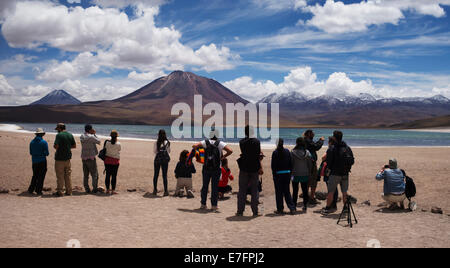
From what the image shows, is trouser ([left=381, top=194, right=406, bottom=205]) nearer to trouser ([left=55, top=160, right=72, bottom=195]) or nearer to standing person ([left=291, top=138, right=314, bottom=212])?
standing person ([left=291, top=138, right=314, bottom=212])

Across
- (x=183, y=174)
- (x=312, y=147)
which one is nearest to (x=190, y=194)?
(x=183, y=174)

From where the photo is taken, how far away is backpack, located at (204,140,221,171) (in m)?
7.13

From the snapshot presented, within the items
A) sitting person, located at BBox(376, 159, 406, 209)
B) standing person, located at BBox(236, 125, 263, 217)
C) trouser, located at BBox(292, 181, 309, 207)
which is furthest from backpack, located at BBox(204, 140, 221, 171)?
sitting person, located at BBox(376, 159, 406, 209)

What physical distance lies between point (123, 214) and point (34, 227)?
1.67 meters

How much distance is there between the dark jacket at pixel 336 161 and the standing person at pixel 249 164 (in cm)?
156

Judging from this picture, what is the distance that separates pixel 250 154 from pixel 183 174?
281 centimetres

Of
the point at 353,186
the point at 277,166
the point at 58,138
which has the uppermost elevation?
the point at 58,138

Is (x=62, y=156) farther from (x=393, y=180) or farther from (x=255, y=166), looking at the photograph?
(x=393, y=180)

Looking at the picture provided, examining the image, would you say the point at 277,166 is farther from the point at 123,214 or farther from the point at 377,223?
the point at 123,214

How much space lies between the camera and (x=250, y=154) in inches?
269

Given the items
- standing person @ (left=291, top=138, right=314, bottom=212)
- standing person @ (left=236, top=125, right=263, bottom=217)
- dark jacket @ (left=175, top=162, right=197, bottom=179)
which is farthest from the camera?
dark jacket @ (left=175, top=162, right=197, bottom=179)

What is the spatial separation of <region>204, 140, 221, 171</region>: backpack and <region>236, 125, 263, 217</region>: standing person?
1.81 ft
